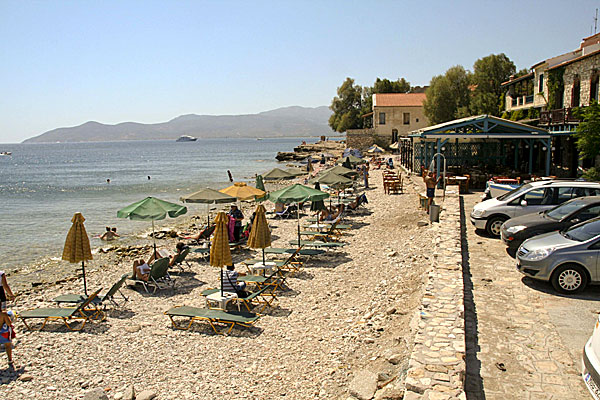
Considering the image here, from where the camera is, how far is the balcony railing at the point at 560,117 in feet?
74.0

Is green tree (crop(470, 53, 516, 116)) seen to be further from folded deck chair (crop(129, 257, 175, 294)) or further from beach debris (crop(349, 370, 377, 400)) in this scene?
beach debris (crop(349, 370, 377, 400))

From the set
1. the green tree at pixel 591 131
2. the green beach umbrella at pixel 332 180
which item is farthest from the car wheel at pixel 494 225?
the green tree at pixel 591 131

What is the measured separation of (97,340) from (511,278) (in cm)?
841

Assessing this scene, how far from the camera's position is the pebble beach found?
6.71 meters

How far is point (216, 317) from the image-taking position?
8.76 m

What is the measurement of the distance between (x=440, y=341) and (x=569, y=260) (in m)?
3.91

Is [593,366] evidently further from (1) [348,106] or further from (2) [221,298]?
(1) [348,106]

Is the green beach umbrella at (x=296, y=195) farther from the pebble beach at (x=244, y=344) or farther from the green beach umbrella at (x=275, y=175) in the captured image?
the green beach umbrella at (x=275, y=175)

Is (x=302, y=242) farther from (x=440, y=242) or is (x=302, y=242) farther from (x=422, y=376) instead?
(x=422, y=376)

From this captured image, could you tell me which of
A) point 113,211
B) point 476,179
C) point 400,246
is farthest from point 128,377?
point 113,211

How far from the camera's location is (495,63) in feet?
156

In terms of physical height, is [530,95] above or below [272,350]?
above

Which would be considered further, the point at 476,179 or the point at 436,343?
the point at 476,179

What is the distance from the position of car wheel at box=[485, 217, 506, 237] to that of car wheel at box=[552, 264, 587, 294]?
185 inches
